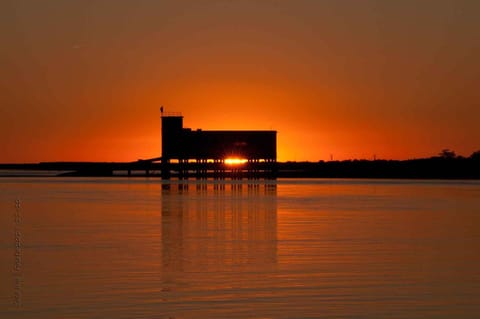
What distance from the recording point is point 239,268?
27.1 m

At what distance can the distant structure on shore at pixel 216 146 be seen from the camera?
5753 inches

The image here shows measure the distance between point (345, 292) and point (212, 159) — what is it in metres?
131

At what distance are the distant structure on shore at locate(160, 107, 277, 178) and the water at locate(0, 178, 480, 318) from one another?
97.3m

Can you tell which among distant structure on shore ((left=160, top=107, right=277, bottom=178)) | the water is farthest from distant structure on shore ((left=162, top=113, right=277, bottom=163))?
the water

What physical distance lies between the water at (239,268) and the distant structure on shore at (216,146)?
97.3m

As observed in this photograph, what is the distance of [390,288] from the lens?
910 inches

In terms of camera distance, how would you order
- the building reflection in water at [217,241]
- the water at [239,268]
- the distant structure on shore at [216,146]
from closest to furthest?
the water at [239,268], the building reflection in water at [217,241], the distant structure on shore at [216,146]

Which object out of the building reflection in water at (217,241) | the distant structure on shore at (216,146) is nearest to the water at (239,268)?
the building reflection in water at (217,241)

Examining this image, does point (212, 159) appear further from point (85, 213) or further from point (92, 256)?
point (92, 256)

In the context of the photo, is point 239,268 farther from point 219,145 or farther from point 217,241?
point 219,145

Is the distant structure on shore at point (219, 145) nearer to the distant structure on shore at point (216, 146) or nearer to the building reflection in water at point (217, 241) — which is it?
the distant structure on shore at point (216, 146)

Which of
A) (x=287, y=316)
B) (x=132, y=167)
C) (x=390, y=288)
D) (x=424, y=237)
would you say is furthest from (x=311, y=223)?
(x=132, y=167)

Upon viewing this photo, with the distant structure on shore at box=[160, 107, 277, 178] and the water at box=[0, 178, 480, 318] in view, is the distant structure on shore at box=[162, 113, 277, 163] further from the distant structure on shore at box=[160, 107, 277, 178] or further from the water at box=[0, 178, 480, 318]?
the water at box=[0, 178, 480, 318]

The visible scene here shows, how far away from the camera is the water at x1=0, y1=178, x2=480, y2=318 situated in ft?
66.4
